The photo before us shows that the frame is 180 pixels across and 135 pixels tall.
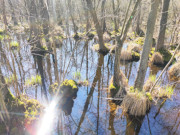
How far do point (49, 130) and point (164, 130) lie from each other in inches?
140

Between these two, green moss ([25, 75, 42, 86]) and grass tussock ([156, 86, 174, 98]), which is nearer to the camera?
grass tussock ([156, 86, 174, 98])

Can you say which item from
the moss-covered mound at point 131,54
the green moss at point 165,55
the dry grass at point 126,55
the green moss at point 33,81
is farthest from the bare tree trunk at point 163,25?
the green moss at point 33,81

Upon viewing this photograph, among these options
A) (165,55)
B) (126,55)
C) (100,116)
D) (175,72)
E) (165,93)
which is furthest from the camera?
(126,55)

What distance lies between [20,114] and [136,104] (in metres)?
3.71

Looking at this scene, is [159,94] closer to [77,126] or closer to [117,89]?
[117,89]

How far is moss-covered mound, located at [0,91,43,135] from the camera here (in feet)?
13.6

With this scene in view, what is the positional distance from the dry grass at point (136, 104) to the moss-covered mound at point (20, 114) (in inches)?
118

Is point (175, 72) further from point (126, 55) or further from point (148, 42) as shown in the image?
point (148, 42)

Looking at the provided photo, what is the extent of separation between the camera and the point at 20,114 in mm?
4496

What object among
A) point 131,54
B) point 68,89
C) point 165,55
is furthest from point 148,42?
point 131,54

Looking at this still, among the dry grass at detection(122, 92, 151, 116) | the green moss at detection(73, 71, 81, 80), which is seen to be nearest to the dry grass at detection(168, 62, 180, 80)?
the dry grass at detection(122, 92, 151, 116)

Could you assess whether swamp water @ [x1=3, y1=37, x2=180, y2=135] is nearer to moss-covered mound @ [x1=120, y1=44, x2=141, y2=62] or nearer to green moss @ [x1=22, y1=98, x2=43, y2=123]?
green moss @ [x1=22, y1=98, x2=43, y2=123]

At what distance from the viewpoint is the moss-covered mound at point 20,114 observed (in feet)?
13.6

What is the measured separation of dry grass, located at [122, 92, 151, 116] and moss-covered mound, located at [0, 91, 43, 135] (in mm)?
3003
